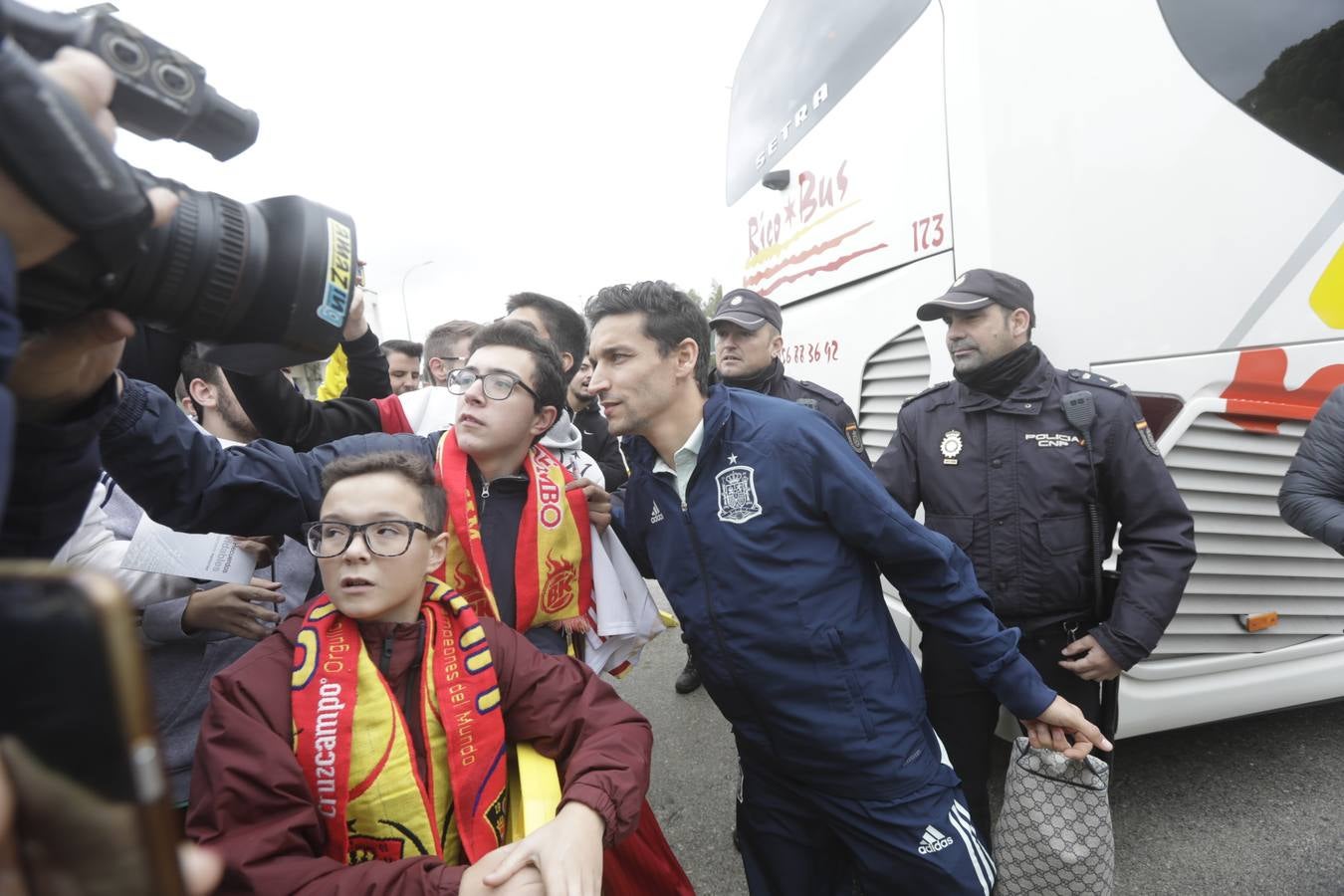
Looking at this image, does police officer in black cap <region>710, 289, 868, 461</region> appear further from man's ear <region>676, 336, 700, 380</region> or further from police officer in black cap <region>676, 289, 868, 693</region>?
man's ear <region>676, 336, 700, 380</region>

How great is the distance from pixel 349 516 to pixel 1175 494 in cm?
232

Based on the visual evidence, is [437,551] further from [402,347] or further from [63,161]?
[402,347]

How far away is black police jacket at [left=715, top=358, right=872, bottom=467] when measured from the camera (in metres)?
3.28

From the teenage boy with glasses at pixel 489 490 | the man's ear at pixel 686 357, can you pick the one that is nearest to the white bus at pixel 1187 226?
the man's ear at pixel 686 357

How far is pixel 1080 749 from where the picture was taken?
1.58 m

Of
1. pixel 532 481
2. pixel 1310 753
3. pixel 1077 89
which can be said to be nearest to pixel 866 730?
pixel 532 481

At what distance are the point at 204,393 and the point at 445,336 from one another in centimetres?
172

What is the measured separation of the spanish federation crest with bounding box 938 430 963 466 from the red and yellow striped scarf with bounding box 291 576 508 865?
1655 millimetres

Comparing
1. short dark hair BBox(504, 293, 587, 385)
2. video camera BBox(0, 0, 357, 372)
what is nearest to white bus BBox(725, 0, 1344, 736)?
short dark hair BBox(504, 293, 587, 385)

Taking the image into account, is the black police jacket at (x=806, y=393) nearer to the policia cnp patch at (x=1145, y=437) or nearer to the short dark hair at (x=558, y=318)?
the short dark hair at (x=558, y=318)

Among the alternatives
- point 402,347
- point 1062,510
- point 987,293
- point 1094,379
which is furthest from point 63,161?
point 402,347

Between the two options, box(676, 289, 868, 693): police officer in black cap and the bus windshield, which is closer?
the bus windshield

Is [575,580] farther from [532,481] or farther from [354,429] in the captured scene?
[354,429]

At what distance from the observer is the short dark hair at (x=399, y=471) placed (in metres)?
1.49
